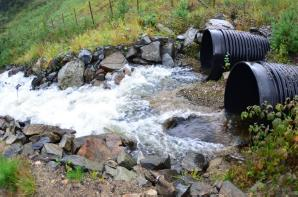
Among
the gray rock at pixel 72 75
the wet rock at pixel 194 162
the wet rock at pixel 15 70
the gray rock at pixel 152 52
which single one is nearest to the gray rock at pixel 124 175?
the wet rock at pixel 194 162

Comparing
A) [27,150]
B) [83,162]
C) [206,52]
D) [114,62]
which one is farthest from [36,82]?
[83,162]

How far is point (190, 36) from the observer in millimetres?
11484

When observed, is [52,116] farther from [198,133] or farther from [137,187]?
[137,187]

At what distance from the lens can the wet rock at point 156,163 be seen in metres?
5.84

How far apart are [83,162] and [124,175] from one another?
2.14ft

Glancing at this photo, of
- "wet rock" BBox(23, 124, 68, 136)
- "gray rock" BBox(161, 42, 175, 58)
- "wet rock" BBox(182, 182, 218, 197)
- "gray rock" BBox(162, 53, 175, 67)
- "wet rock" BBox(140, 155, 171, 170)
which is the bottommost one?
"gray rock" BBox(162, 53, 175, 67)

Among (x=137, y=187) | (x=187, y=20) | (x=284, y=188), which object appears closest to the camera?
(x=284, y=188)

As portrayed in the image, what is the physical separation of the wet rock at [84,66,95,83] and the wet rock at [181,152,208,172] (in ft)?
16.6

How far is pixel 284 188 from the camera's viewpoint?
4609mm

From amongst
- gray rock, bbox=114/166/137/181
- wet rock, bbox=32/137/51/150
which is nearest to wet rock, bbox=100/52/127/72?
wet rock, bbox=32/137/51/150

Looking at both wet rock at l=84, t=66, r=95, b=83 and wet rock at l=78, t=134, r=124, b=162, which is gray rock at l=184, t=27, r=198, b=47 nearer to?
wet rock at l=84, t=66, r=95, b=83

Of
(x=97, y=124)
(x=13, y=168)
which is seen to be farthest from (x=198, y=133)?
(x=13, y=168)

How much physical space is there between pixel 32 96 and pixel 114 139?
500 cm

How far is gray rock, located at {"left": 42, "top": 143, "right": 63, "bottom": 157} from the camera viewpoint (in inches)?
244
